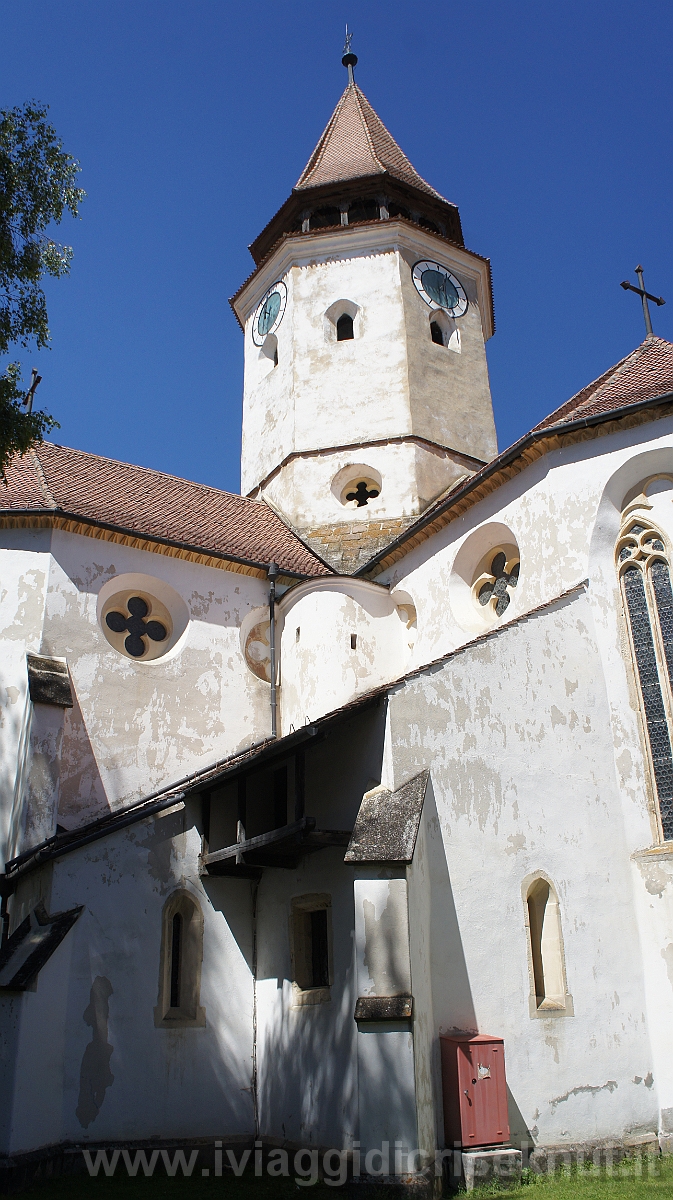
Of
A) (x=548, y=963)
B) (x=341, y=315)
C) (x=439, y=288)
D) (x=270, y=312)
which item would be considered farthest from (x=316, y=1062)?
(x=439, y=288)

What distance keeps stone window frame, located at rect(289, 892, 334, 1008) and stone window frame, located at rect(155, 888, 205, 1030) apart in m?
1.19

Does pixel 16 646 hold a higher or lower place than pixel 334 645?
lower

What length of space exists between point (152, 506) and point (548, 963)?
10423 mm

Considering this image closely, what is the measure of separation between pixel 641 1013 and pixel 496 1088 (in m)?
2.19

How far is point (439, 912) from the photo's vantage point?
1020 centimetres

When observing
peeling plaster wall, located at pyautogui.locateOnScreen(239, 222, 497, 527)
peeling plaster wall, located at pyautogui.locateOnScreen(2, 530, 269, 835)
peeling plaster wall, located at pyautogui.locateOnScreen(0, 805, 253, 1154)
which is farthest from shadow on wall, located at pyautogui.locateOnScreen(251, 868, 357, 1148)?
peeling plaster wall, located at pyautogui.locateOnScreen(239, 222, 497, 527)

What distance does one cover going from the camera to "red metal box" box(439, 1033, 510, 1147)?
9.30 meters

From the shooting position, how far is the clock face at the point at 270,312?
74.6ft

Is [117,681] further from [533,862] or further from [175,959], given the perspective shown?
[533,862]

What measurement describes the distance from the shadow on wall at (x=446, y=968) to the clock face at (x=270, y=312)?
15.2 m

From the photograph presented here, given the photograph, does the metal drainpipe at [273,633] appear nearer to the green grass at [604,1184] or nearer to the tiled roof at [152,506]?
the tiled roof at [152,506]

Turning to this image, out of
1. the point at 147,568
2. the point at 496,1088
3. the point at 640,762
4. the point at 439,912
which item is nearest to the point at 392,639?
the point at 147,568

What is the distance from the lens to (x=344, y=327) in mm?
22062

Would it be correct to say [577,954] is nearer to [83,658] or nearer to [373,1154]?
[373,1154]
